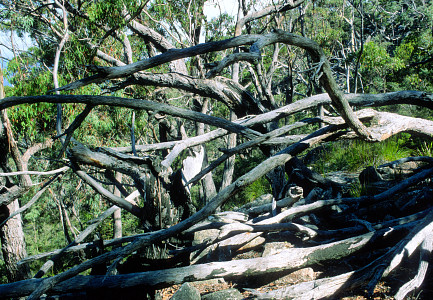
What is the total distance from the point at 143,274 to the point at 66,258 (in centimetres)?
1102


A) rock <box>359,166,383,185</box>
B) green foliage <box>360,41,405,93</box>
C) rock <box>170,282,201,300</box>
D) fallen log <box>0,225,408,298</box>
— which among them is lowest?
rock <box>170,282,201,300</box>

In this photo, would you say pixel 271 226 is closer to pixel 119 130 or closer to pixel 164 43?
pixel 164 43

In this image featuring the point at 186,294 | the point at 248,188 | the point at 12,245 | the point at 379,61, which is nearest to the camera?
the point at 186,294

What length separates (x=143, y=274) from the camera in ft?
8.58

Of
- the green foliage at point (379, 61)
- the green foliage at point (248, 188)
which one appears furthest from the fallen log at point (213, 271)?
the green foliage at point (379, 61)

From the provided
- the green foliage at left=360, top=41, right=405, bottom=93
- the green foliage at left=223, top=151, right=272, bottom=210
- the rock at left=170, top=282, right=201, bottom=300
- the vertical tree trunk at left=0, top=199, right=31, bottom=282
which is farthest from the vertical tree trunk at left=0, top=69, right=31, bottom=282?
the green foliage at left=360, top=41, right=405, bottom=93

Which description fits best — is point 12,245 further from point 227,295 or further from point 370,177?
point 370,177

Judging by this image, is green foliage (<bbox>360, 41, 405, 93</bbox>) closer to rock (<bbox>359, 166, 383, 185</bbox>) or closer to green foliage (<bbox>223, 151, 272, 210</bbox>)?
green foliage (<bbox>223, 151, 272, 210</bbox>)

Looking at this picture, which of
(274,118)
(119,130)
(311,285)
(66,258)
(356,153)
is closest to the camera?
(311,285)

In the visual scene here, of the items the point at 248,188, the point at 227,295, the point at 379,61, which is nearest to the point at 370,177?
the point at 227,295

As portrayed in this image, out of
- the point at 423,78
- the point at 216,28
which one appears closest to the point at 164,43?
the point at 216,28

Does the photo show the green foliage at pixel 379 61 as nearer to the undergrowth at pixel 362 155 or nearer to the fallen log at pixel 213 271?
the undergrowth at pixel 362 155

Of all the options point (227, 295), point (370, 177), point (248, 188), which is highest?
point (370, 177)

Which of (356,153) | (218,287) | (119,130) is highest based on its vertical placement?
(119,130)
